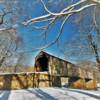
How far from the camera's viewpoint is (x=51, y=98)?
26.2 ft

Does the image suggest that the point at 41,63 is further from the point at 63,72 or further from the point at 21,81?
the point at 21,81

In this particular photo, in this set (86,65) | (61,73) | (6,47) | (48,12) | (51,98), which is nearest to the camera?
(51,98)

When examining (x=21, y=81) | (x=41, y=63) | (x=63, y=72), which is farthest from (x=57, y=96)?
(x=41, y=63)

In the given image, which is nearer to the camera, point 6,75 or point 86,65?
point 6,75

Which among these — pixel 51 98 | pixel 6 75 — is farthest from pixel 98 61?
pixel 51 98

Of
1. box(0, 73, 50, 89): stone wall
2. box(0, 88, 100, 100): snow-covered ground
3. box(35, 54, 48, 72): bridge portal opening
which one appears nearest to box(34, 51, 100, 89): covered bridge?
box(35, 54, 48, 72): bridge portal opening

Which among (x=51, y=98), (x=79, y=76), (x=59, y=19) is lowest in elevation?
(x=51, y=98)

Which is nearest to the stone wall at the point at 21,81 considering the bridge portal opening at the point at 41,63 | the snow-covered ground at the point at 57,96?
the bridge portal opening at the point at 41,63

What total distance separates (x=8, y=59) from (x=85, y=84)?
2136 cm

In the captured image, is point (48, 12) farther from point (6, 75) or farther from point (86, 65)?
point (86, 65)

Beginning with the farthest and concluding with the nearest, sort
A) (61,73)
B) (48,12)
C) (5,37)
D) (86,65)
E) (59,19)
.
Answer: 1. (5,37)
2. (86,65)
3. (61,73)
4. (59,19)
5. (48,12)

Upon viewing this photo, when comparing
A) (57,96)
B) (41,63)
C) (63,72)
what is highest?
(41,63)

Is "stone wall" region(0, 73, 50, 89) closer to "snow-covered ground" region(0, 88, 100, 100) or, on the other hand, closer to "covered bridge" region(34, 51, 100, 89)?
"covered bridge" region(34, 51, 100, 89)

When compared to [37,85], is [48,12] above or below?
above
